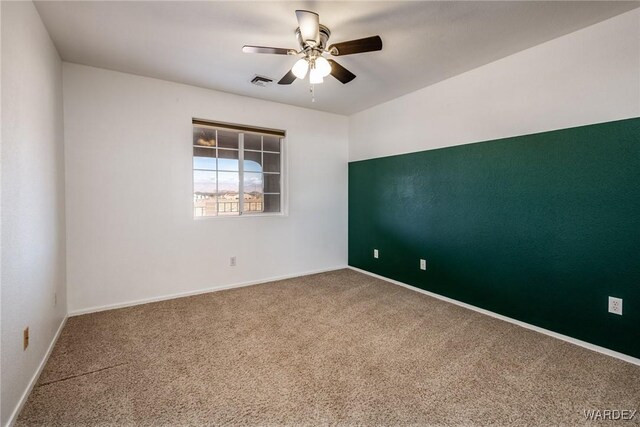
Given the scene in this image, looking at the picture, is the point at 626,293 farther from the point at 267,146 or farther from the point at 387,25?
the point at 267,146

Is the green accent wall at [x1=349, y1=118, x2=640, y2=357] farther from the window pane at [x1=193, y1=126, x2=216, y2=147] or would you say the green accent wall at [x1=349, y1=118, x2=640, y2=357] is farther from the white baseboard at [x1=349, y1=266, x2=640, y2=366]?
the window pane at [x1=193, y1=126, x2=216, y2=147]

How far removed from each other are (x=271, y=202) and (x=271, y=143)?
88 centimetres

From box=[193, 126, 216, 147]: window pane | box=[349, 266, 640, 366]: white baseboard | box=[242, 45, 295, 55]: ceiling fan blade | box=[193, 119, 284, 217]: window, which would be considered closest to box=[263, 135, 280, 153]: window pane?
box=[193, 119, 284, 217]: window

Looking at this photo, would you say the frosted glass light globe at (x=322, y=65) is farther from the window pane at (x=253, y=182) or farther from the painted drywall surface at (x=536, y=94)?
the window pane at (x=253, y=182)

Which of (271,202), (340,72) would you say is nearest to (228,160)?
(271,202)

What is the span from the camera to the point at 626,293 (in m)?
2.18

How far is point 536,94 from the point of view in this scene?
2648 millimetres

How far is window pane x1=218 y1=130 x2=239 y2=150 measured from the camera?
3854 millimetres

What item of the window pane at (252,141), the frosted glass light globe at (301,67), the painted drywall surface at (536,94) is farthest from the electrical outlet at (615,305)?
the window pane at (252,141)

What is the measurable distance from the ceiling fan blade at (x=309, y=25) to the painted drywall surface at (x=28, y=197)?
1.63 meters

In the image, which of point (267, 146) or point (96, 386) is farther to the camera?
point (267, 146)

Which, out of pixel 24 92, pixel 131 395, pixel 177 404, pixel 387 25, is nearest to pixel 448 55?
pixel 387 25

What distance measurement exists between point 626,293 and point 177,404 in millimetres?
3229

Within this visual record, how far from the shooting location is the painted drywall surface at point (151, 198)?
2990mm
